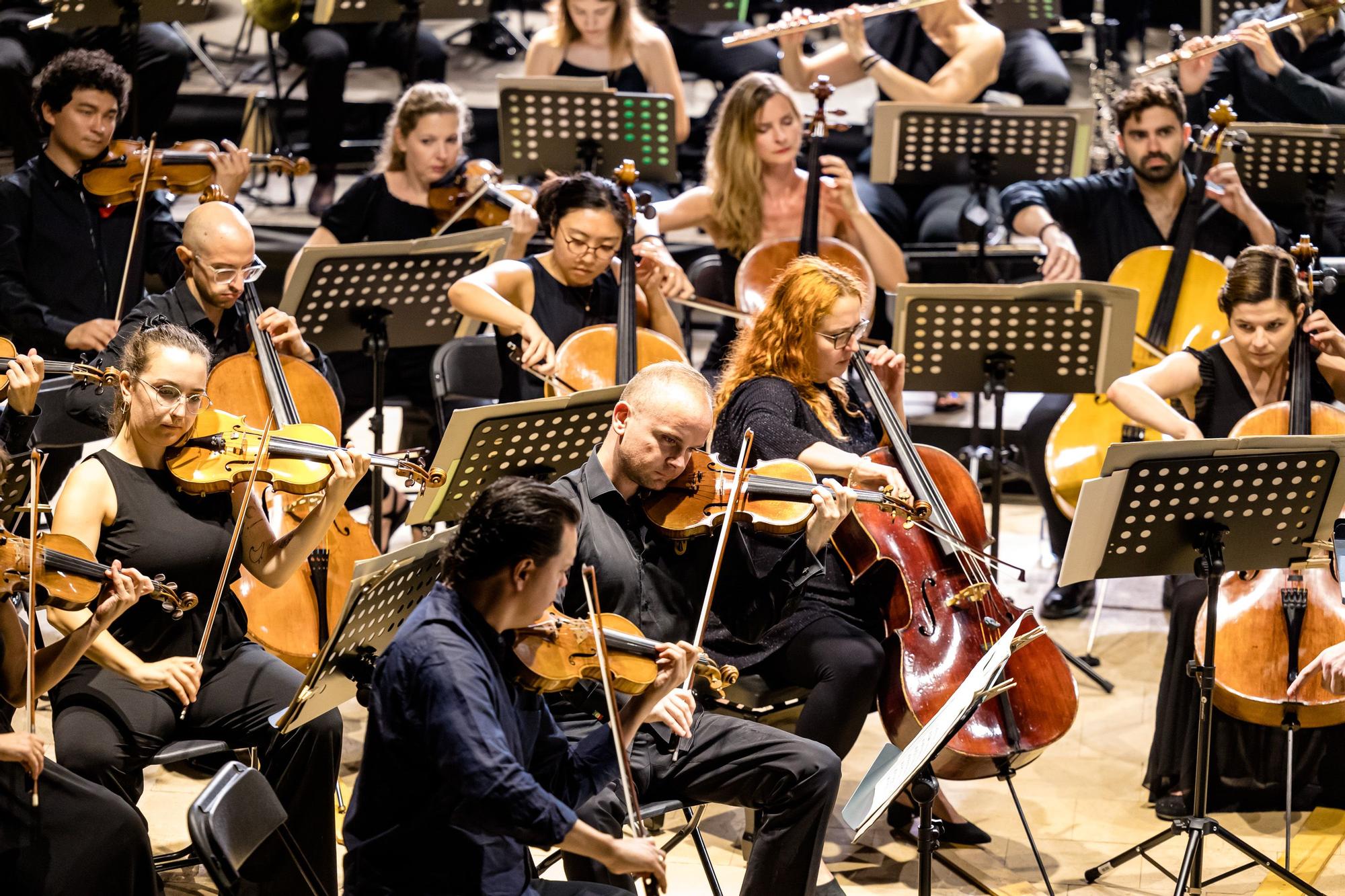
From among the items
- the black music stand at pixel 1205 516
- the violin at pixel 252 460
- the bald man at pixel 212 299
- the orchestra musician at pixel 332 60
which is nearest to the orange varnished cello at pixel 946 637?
the black music stand at pixel 1205 516

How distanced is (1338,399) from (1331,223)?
1.84 metres

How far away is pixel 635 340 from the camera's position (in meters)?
4.12

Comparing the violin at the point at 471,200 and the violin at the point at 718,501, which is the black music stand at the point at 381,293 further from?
the violin at the point at 718,501

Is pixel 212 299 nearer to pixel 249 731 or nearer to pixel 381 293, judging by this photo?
pixel 381 293

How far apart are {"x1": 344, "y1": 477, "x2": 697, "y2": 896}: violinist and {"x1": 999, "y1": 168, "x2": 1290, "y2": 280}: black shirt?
3.21 m

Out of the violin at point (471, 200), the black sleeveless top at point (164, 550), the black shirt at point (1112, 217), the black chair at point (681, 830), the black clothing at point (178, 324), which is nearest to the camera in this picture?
the black chair at point (681, 830)

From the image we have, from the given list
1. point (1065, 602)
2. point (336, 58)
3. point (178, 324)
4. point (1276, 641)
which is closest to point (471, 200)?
point (178, 324)

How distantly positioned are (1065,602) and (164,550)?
2.82 meters

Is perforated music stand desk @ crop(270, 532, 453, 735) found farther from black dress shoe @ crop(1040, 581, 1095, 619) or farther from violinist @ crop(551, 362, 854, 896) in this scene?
black dress shoe @ crop(1040, 581, 1095, 619)

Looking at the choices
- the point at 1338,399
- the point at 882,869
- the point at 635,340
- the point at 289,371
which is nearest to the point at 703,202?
the point at 635,340

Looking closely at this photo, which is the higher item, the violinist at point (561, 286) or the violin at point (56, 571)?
the violinist at point (561, 286)

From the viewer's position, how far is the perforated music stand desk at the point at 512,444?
10.6 ft

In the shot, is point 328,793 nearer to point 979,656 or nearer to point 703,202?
point 979,656

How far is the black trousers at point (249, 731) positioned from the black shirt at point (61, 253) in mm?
Result: 1653
